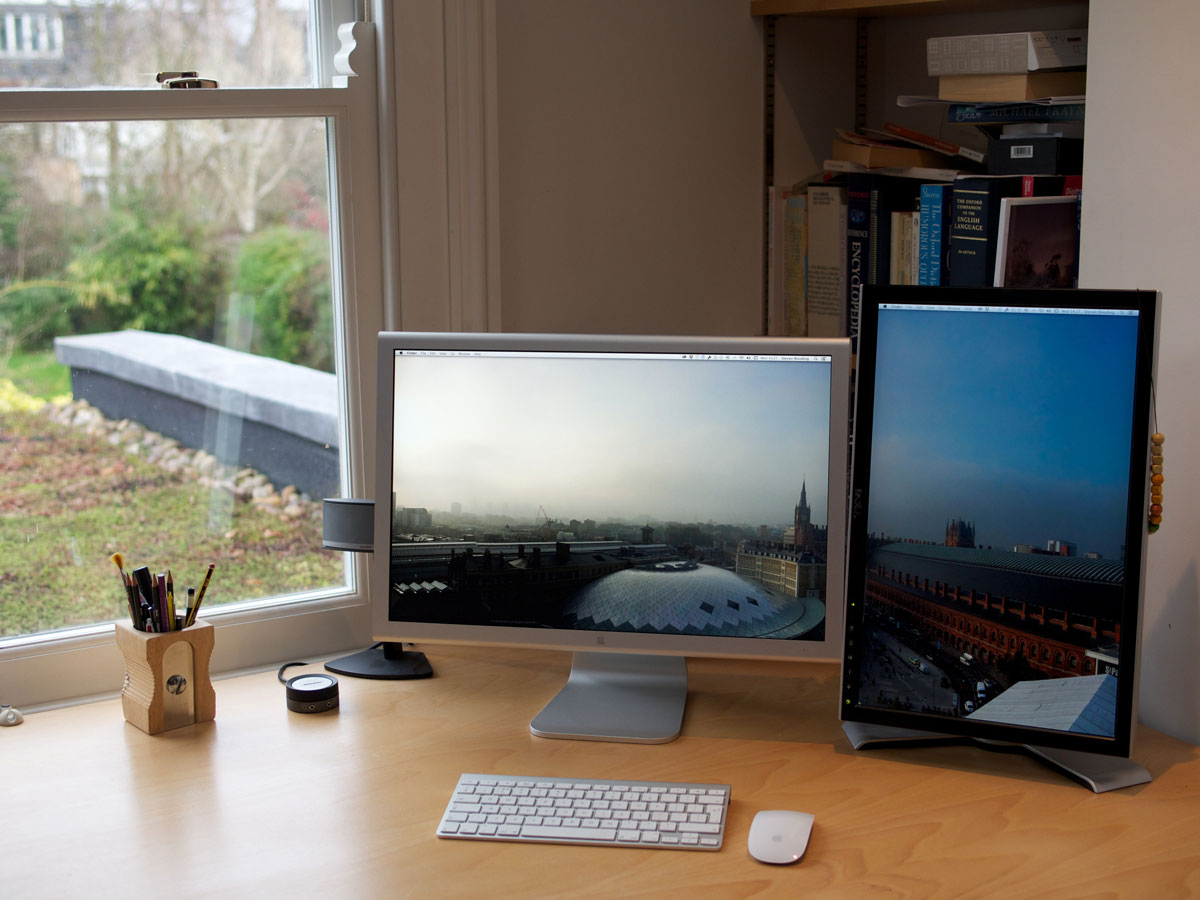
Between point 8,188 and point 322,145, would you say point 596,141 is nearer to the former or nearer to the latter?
point 322,145

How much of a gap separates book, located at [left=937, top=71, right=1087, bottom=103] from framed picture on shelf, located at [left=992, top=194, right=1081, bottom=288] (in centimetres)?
14

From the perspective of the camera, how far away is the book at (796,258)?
1.84m

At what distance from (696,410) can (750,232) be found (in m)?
0.69

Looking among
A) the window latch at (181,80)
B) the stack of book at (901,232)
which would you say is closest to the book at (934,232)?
the stack of book at (901,232)

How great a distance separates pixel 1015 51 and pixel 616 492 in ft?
2.55

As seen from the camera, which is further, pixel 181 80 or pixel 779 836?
pixel 181 80

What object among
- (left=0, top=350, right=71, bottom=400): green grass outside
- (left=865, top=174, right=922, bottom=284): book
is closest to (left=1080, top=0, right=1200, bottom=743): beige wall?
(left=865, top=174, right=922, bottom=284): book

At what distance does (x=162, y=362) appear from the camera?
4.99 ft

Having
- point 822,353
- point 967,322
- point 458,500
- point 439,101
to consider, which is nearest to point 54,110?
point 439,101

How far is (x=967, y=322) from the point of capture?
1229 mm

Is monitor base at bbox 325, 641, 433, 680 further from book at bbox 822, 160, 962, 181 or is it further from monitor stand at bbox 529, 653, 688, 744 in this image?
book at bbox 822, 160, 962, 181

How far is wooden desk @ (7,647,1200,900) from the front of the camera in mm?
1027

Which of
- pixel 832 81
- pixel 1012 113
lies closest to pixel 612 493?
pixel 1012 113

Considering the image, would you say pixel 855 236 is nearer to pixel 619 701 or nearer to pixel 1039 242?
pixel 1039 242
